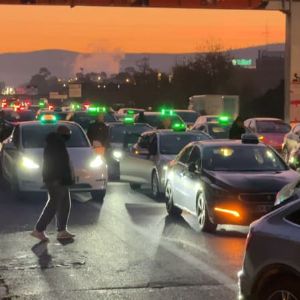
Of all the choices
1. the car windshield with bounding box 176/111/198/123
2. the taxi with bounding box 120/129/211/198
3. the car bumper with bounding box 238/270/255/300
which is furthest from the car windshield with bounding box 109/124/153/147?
the car bumper with bounding box 238/270/255/300

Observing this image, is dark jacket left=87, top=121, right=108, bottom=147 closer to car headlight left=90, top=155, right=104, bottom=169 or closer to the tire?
car headlight left=90, top=155, right=104, bottom=169

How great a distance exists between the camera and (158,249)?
9.93 m

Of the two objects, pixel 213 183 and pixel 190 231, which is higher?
pixel 213 183

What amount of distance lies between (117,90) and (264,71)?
879 inches

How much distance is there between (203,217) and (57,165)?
2.24m

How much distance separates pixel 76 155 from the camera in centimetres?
1507

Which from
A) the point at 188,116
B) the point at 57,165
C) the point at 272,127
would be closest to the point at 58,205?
the point at 57,165

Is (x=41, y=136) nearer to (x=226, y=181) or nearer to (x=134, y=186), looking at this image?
(x=134, y=186)

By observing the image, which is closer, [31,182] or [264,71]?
[31,182]

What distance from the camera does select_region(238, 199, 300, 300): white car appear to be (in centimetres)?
538

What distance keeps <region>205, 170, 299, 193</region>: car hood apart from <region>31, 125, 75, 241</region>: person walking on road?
216 cm

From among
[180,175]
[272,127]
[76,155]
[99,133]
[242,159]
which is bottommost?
[272,127]

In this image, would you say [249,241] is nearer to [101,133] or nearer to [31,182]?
[31,182]

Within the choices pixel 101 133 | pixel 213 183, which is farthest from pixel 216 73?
pixel 213 183
